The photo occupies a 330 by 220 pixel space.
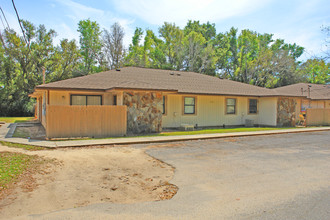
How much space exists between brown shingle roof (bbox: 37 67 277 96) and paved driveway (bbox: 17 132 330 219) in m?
7.84

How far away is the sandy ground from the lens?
470cm

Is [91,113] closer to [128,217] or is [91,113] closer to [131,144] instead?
[131,144]

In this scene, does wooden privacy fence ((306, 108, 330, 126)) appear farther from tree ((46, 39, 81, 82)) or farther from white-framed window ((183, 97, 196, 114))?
tree ((46, 39, 81, 82))

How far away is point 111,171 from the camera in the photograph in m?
7.02

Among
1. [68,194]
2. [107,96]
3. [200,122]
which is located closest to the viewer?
[68,194]

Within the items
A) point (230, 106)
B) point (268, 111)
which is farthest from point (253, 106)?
point (230, 106)

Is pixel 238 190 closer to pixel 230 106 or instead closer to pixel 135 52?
pixel 230 106

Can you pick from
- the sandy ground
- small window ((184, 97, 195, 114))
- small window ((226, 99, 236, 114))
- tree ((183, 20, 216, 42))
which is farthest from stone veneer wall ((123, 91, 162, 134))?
tree ((183, 20, 216, 42))

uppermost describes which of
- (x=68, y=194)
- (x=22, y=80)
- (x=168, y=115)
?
(x=22, y=80)

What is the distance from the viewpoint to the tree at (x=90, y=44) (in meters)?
48.1

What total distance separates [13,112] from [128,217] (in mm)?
35219

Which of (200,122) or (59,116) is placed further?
(200,122)

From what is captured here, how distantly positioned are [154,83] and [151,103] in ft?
12.7

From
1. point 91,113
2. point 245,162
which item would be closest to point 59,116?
point 91,113
